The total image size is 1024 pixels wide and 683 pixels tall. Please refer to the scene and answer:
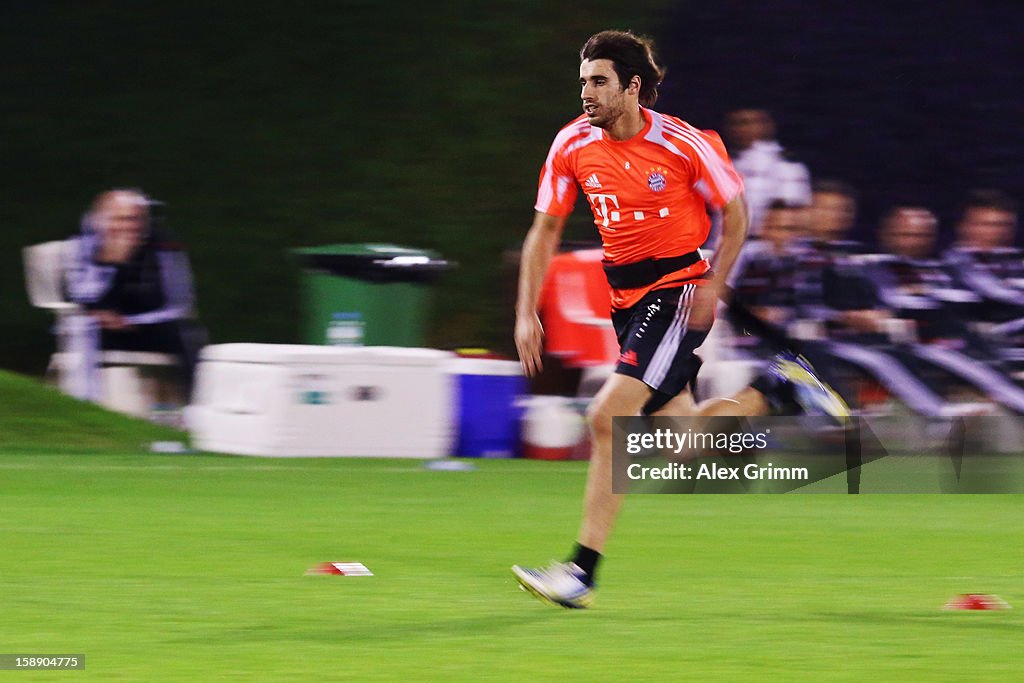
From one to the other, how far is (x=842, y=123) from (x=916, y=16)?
3.81ft

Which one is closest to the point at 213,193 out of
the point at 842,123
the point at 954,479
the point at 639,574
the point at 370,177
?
the point at 370,177

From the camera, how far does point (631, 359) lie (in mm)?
7027

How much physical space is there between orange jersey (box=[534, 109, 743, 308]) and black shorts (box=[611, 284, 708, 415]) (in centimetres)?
7

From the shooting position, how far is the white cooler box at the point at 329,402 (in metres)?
12.4

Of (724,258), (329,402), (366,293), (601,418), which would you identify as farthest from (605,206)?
(366,293)

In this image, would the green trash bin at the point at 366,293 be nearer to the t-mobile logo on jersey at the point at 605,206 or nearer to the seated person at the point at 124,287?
the seated person at the point at 124,287

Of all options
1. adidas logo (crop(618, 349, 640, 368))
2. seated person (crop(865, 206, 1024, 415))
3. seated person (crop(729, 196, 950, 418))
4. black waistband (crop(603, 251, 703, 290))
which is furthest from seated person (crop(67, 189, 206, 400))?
adidas logo (crop(618, 349, 640, 368))

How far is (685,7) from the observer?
1678cm

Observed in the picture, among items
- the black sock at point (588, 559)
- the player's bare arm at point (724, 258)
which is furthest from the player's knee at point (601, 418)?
the player's bare arm at point (724, 258)

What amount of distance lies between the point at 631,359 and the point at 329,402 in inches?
225

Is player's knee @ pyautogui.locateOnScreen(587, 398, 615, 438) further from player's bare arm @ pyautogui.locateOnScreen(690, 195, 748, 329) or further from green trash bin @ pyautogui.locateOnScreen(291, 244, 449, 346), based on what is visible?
green trash bin @ pyautogui.locateOnScreen(291, 244, 449, 346)

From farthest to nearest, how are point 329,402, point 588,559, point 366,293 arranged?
point 366,293 → point 329,402 → point 588,559

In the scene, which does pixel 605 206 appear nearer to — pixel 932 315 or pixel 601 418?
pixel 601 418

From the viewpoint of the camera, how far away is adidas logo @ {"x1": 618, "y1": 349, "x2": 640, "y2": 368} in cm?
701
